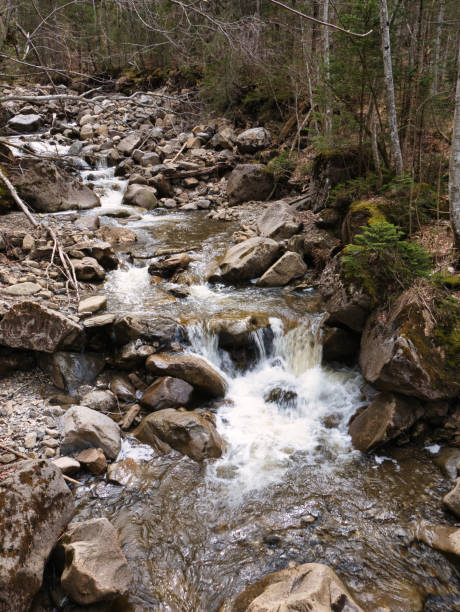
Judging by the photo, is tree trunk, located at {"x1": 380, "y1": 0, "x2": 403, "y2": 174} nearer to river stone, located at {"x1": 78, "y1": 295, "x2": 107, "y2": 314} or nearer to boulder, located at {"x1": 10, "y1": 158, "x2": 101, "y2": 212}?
river stone, located at {"x1": 78, "y1": 295, "x2": 107, "y2": 314}

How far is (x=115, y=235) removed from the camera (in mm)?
10422

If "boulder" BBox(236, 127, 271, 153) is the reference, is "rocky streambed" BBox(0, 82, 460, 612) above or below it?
below

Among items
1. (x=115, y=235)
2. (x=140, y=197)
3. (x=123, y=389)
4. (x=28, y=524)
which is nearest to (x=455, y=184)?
(x=123, y=389)

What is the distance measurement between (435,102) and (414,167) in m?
1.32

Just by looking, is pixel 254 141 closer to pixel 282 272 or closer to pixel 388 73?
pixel 388 73

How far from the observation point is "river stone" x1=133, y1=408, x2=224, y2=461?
5270 mm

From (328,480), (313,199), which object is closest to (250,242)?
(313,199)

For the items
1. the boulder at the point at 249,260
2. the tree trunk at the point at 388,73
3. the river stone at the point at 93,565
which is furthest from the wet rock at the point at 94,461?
the tree trunk at the point at 388,73

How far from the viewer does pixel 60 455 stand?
4914 millimetres

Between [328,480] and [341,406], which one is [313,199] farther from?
[328,480]

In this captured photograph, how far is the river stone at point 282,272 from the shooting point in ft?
28.3

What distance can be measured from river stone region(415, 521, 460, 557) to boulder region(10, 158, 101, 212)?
11639mm

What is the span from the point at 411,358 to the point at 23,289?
627 centimetres

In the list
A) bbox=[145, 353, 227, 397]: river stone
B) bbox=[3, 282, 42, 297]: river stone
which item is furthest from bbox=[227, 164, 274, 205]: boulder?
bbox=[145, 353, 227, 397]: river stone
